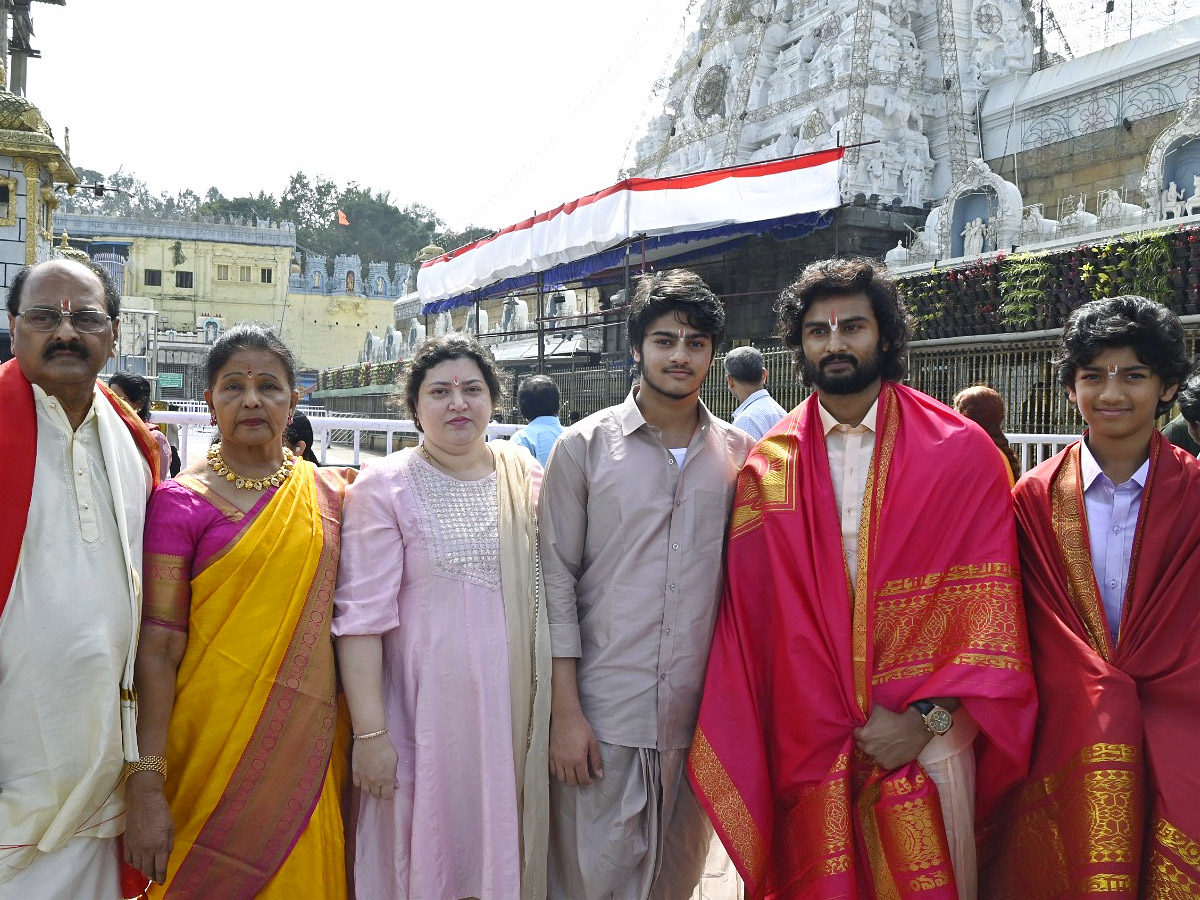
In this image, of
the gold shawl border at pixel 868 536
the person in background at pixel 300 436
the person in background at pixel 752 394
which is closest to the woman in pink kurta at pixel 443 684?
the gold shawl border at pixel 868 536

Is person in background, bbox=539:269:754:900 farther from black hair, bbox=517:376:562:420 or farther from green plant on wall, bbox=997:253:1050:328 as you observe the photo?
green plant on wall, bbox=997:253:1050:328

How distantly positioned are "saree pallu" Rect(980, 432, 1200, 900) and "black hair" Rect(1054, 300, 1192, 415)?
0.21 metres

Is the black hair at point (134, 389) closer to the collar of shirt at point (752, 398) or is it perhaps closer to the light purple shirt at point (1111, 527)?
the collar of shirt at point (752, 398)

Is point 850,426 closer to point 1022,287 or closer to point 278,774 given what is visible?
point 278,774

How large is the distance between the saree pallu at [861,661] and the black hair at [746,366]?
3026 millimetres

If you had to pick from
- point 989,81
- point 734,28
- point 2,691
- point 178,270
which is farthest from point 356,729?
point 178,270

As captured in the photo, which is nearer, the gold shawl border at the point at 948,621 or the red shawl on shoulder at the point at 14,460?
the red shawl on shoulder at the point at 14,460

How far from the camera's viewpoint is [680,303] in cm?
257

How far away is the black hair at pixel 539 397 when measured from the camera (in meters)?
5.55

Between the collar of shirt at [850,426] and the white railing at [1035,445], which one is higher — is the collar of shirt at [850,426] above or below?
above

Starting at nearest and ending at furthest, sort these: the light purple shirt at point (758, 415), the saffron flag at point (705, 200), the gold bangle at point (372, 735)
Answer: the gold bangle at point (372, 735)
the light purple shirt at point (758, 415)
the saffron flag at point (705, 200)

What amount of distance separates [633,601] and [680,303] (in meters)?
0.82

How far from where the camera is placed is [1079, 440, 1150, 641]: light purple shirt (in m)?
2.42

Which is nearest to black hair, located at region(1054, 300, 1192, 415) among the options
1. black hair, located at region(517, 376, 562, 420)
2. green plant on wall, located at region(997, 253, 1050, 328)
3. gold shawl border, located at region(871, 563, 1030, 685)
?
gold shawl border, located at region(871, 563, 1030, 685)
